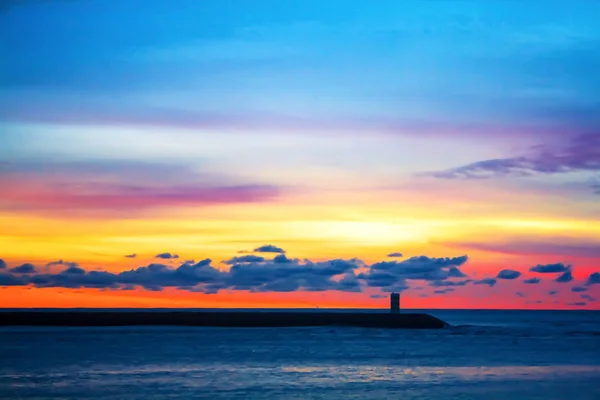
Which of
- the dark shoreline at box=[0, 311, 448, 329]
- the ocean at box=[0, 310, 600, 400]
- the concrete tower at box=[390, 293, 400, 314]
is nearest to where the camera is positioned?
the ocean at box=[0, 310, 600, 400]

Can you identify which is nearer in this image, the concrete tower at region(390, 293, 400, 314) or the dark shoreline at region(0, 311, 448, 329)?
the dark shoreline at region(0, 311, 448, 329)

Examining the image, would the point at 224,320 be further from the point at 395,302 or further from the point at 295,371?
the point at 295,371

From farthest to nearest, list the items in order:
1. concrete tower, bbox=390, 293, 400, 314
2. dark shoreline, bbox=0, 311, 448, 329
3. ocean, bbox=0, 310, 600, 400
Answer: concrete tower, bbox=390, 293, 400, 314, dark shoreline, bbox=0, 311, 448, 329, ocean, bbox=0, 310, 600, 400

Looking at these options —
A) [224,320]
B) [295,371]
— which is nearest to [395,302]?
[224,320]

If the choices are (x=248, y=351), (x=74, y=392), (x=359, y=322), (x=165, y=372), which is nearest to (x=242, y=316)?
(x=359, y=322)

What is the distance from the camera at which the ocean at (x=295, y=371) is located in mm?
43469

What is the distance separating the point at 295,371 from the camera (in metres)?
54.6

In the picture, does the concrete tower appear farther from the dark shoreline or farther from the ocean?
the ocean

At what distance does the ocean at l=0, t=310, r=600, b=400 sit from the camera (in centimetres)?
4347

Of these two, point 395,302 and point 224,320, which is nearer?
point 224,320

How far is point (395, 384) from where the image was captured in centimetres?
4750

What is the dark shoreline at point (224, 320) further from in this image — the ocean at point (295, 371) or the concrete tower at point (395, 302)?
the ocean at point (295, 371)

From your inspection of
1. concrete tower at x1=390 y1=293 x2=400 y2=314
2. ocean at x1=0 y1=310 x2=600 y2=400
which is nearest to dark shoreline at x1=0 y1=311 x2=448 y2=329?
concrete tower at x1=390 y1=293 x2=400 y2=314

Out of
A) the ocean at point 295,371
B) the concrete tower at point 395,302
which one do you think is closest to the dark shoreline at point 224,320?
the concrete tower at point 395,302
